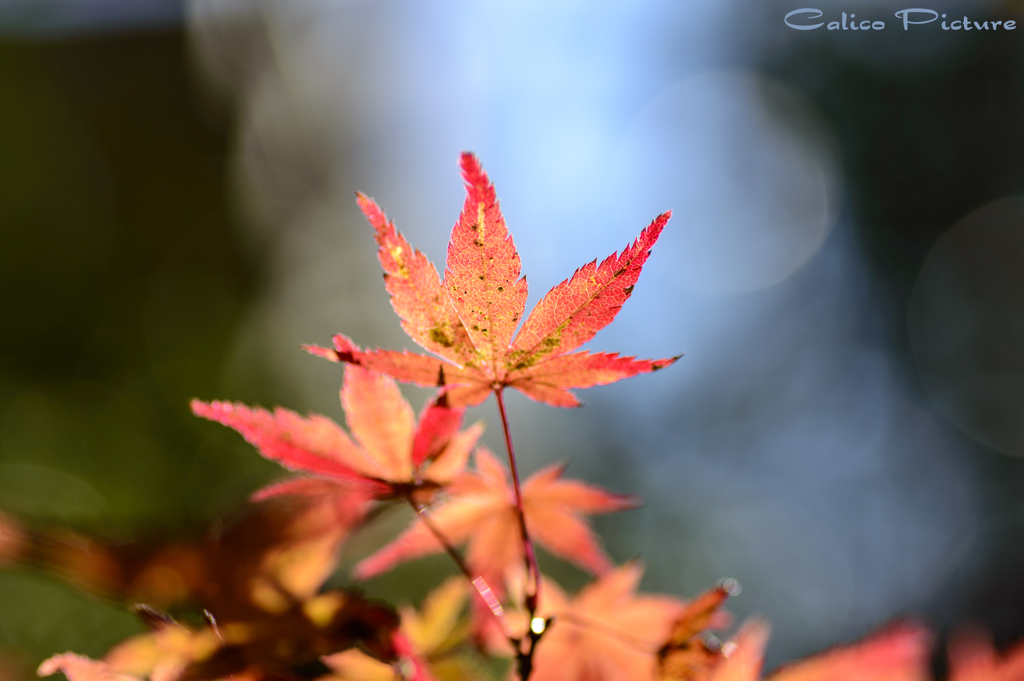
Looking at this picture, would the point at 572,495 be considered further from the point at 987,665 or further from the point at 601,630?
the point at 987,665

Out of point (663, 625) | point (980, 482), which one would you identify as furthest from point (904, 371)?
point (663, 625)

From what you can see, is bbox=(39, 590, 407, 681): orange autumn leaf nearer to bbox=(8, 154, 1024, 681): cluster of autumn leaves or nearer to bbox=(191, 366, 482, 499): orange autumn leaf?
bbox=(8, 154, 1024, 681): cluster of autumn leaves

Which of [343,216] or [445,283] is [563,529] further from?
[343,216]

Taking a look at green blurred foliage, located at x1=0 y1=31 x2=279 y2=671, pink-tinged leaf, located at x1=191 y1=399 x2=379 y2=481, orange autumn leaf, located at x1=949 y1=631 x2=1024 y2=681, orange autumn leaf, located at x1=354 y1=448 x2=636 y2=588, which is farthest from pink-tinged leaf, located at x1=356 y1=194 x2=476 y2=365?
green blurred foliage, located at x1=0 y1=31 x2=279 y2=671

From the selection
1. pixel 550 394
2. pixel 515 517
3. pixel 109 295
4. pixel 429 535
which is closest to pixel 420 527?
pixel 429 535

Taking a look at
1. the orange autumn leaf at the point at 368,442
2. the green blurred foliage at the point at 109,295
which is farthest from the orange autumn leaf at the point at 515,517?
the green blurred foliage at the point at 109,295

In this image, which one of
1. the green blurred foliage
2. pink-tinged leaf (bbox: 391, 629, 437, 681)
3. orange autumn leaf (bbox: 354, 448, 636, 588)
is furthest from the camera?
the green blurred foliage
